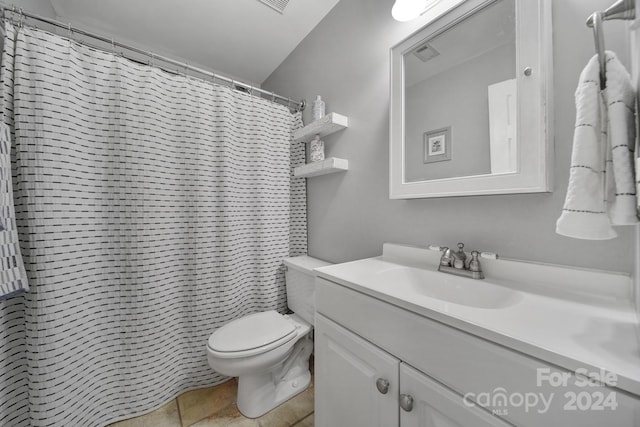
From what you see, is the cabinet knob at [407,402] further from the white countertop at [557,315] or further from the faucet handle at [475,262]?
the faucet handle at [475,262]

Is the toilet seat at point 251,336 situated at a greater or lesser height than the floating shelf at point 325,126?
lesser

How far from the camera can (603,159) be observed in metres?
0.45

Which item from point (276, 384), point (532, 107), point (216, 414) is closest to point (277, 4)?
point (532, 107)

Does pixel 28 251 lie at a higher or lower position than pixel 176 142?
lower

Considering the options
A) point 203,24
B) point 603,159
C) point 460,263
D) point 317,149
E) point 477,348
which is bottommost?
point 477,348

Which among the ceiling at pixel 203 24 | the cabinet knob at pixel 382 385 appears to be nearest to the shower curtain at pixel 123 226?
the ceiling at pixel 203 24

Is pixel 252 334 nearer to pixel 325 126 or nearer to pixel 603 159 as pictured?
pixel 325 126

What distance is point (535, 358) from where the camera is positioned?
0.41 metres

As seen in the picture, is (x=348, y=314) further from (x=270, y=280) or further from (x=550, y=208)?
(x=270, y=280)

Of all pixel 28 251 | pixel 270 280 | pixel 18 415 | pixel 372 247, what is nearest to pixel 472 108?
pixel 372 247

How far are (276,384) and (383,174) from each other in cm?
134

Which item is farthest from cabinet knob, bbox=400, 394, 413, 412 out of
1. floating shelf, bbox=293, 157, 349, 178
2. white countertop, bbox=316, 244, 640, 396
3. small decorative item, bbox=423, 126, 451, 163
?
floating shelf, bbox=293, 157, 349, 178

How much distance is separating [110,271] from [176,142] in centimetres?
78

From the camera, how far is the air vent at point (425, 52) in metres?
0.97
